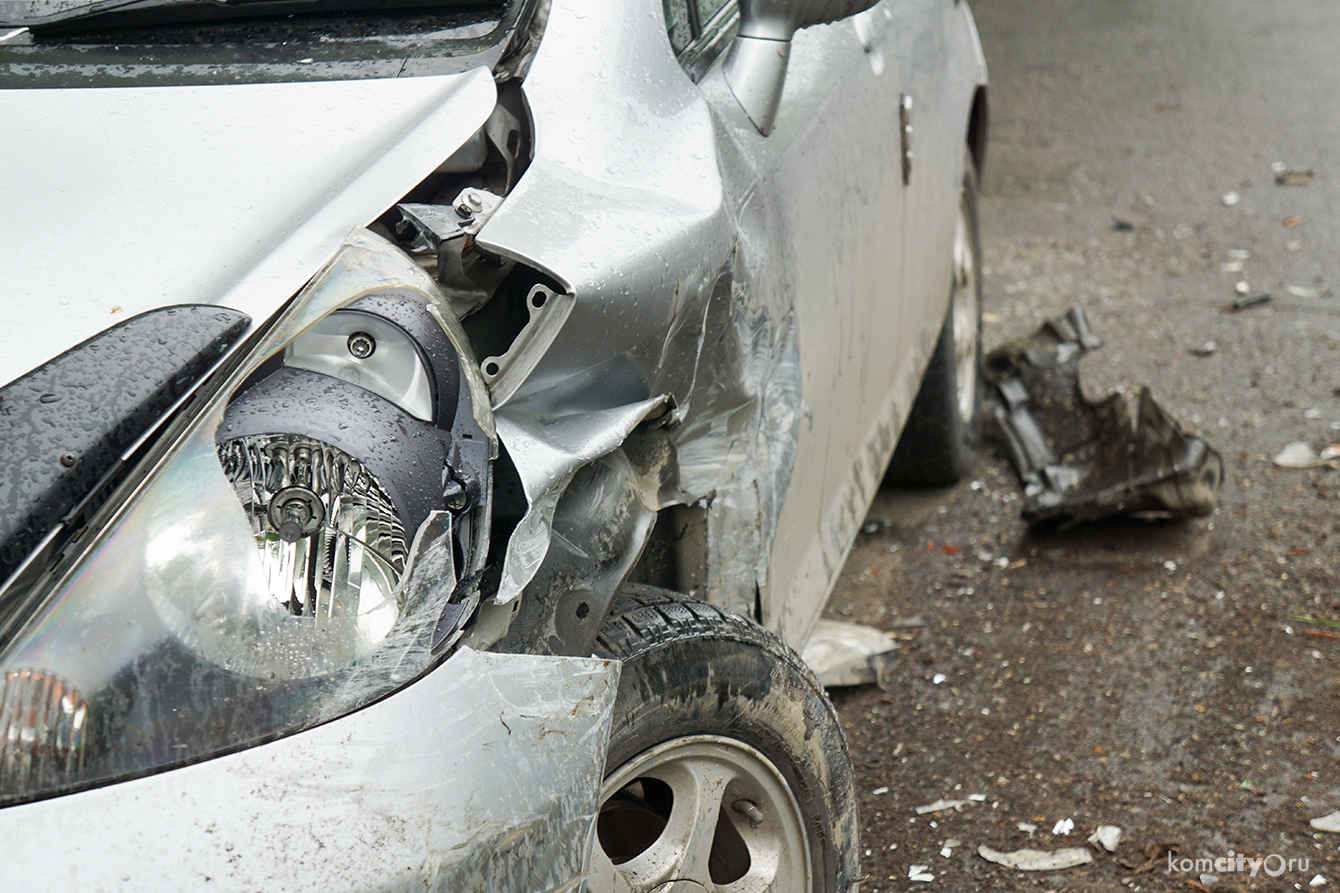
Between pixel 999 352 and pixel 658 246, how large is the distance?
124 inches

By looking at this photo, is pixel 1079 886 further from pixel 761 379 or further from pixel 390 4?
pixel 390 4

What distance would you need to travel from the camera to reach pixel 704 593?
183 centimetres

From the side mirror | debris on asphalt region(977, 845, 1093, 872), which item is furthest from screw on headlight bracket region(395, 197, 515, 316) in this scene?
debris on asphalt region(977, 845, 1093, 872)

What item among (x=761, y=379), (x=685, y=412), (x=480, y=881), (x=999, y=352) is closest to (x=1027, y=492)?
(x=999, y=352)

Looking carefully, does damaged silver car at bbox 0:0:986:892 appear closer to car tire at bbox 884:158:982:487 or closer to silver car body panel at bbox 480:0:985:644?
silver car body panel at bbox 480:0:985:644

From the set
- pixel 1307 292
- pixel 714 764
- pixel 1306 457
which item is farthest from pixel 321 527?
pixel 1307 292

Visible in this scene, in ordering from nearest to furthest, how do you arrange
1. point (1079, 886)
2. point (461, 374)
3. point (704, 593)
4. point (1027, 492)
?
point (461, 374), point (704, 593), point (1079, 886), point (1027, 492)

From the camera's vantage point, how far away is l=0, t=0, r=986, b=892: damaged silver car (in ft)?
3.60

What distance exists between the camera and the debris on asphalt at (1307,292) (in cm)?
500

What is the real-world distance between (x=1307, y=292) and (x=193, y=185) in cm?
481

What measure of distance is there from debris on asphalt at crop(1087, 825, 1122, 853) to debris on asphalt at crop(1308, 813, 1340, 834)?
1.25ft

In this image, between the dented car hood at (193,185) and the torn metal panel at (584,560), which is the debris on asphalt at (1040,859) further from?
the dented car hood at (193,185)

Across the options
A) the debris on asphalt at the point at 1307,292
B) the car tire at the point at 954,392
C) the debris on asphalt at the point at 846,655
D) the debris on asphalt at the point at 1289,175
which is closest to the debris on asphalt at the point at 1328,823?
the debris on asphalt at the point at 846,655

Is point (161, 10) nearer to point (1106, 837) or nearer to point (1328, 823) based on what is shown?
point (1106, 837)
